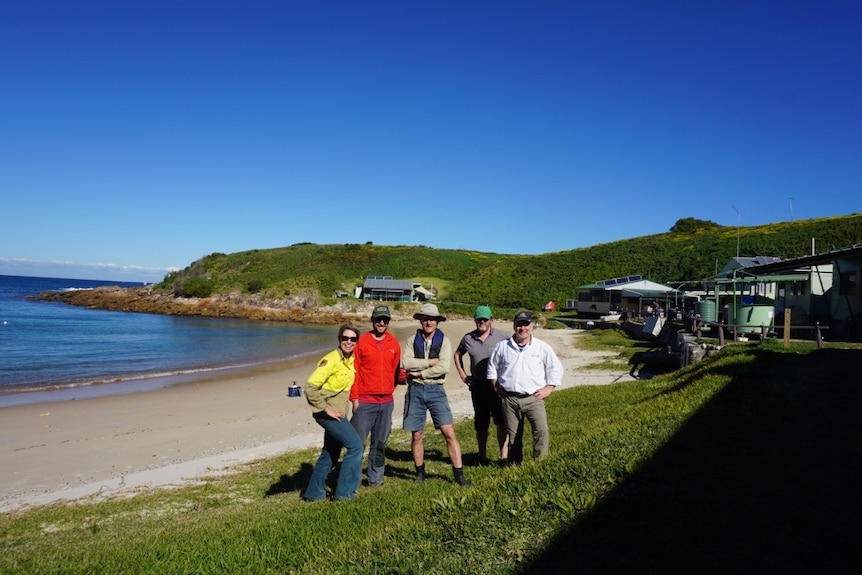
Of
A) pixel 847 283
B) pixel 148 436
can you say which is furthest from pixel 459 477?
pixel 847 283

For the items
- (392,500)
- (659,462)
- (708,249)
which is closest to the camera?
(659,462)

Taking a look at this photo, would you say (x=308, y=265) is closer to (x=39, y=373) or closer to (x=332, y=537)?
(x=39, y=373)

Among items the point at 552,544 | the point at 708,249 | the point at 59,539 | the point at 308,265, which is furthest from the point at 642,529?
the point at 308,265

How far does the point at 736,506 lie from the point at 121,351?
1284 inches

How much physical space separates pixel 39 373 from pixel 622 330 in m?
29.9

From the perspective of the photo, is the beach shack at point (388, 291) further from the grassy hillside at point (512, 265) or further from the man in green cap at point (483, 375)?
the man in green cap at point (483, 375)

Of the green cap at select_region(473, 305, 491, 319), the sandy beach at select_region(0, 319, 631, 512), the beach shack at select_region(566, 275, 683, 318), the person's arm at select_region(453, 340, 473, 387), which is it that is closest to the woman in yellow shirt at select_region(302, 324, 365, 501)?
the person's arm at select_region(453, 340, 473, 387)

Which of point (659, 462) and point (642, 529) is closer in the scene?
point (642, 529)

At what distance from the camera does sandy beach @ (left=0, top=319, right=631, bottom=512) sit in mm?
9672

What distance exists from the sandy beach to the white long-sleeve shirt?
591 cm

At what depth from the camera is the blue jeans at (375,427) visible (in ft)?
20.9

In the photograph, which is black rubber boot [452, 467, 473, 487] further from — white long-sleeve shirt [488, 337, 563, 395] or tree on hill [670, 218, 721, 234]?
tree on hill [670, 218, 721, 234]

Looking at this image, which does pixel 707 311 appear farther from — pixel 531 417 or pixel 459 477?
pixel 459 477

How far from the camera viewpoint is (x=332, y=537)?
478 cm
